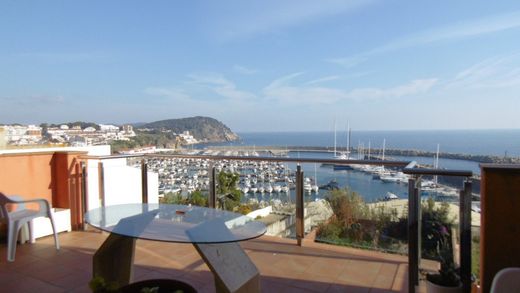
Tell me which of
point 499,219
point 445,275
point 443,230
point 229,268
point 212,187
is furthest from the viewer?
point 212,187

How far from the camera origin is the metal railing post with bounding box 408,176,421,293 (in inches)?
93.9

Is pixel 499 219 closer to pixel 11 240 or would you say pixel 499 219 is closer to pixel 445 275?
pixel 445 275

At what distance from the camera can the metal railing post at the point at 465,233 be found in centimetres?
211

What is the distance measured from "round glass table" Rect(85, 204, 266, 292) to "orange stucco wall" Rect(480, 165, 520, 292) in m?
1.33

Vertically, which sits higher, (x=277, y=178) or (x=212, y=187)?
(x=277, y=178)

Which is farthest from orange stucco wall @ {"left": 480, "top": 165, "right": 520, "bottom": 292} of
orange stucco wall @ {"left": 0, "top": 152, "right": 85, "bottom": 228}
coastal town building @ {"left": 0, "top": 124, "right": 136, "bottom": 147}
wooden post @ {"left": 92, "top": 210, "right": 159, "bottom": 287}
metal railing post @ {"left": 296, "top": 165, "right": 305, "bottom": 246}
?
coastal town building @ {"left": 0, "top": 124, "right": 136, "bottom": 147}

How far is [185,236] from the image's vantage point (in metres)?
1.83

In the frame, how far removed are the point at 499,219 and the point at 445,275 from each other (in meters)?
0.46

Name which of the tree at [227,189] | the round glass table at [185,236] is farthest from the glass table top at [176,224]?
the tree at [227,189]

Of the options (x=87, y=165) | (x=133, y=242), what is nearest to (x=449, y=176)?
(x=133, y=242)

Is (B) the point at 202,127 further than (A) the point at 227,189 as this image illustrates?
Yes

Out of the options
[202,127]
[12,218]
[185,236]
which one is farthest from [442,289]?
[202,127]

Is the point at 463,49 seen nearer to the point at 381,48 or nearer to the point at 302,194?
the point at 381,48

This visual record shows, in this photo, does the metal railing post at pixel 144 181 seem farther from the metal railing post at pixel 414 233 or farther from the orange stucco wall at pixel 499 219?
the orange stucco wall at pixel 499 219
